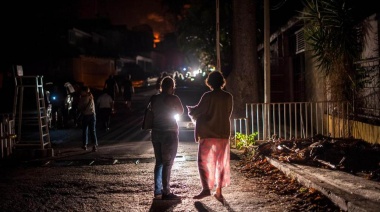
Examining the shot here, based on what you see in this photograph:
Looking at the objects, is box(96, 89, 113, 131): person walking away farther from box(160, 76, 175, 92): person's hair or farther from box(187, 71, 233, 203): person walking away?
box(187, 71, 233, 203): person walking away

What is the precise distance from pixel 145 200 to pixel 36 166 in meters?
4.16

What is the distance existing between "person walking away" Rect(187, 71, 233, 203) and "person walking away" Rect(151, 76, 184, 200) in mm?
356

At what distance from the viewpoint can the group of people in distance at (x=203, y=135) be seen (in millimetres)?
7031

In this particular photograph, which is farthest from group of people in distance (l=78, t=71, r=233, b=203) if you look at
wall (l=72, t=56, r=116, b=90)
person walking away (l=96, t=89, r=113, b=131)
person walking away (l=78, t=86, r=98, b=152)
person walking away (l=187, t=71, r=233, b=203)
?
wall (l=72, t=56, r=116, b=90)

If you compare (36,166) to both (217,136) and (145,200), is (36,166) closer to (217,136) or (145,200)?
(145,200)

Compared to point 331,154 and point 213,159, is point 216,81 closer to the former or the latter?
point 213,159

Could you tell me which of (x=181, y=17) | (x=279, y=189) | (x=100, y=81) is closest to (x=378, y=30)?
(x=279, y=189)

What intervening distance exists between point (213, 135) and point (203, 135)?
0.53 feet

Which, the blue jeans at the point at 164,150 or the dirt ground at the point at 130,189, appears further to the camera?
the blue jeans at the point at 164,150

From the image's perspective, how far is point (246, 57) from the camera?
A: 15.9 meters

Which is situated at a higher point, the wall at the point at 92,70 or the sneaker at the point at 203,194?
the wall at the point at 92,70

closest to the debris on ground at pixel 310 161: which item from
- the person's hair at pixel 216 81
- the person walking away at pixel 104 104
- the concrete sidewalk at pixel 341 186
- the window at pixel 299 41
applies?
the concrete sidewalk at pixel 341 186

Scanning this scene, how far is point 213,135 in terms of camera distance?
7008 mm

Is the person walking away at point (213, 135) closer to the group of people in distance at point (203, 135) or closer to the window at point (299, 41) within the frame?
the group of people in distance at point (203, 135)
